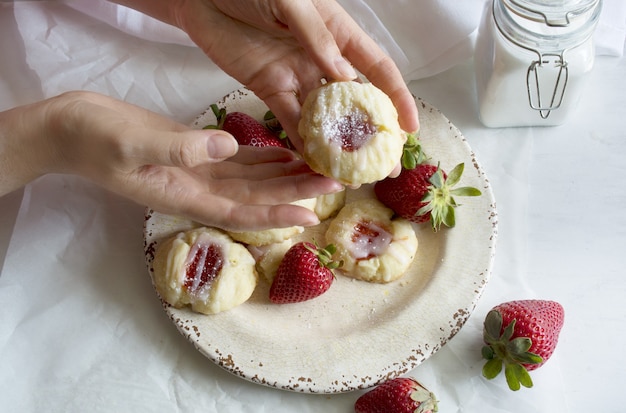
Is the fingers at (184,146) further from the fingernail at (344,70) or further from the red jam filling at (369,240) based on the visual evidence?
the red jam filling at (369,240)

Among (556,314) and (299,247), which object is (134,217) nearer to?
(299,247)

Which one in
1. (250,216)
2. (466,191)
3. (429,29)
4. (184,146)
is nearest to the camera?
(184,146)

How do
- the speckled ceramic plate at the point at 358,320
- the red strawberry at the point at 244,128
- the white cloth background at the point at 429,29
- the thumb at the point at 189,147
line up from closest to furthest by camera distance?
the thumb at the point at 189,147 < the speckled ceramic plate at the point at 358,320 < the red strawberry at the point at 244,128 < the white cloth background at the point at 429,29

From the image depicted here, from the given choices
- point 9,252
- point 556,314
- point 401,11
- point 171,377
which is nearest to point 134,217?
point 9,252

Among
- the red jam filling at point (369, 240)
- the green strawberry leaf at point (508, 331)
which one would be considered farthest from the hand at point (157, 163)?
the green strawberry leaf at point (508, 331)

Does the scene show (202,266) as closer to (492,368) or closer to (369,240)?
(369,240)

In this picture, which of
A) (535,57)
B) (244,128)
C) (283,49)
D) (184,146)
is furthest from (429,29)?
(184,146)

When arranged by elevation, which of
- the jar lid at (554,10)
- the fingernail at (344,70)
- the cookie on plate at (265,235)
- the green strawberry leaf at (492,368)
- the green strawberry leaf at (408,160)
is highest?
the jar lid at (554,10)
